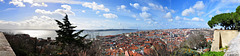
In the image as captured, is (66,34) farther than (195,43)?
No

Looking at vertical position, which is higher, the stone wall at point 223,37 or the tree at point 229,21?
the tree at point 229,21

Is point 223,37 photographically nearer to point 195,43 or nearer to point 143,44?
point 195,43

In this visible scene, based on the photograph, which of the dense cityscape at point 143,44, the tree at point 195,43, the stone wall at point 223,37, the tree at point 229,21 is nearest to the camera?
the dense cityscape at point 143,44

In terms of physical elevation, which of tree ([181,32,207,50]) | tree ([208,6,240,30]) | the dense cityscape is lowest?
tree ([181,32,207,50])

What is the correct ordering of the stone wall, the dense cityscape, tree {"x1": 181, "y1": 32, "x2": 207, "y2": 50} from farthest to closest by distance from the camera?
tree {"x1": 181, "y1": 32, "x2": 207, "y2": 50}, the stone wall, the dense cityscape

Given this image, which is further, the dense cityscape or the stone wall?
the stone wall

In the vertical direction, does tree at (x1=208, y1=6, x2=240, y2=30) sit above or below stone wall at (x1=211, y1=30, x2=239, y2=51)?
above

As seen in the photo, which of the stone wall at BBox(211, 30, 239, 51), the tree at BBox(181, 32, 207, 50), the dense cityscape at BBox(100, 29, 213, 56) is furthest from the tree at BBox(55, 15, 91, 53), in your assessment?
the tree at BBox(181, 32, 207, 50)

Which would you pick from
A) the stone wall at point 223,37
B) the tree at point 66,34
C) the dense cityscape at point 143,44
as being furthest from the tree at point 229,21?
the tree at point 66,34

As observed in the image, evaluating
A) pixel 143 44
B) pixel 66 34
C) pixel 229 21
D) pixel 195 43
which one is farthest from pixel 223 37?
pixel 66 34

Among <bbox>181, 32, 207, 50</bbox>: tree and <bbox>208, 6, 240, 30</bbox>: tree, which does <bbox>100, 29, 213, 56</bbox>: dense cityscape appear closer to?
<bbox>181, 32, 207, 50</bbox>: tree

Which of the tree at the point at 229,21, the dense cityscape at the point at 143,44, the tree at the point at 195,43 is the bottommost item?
the tree at the point at 195,43

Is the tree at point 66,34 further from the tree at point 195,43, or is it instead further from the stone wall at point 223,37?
the tree at point 195,43
